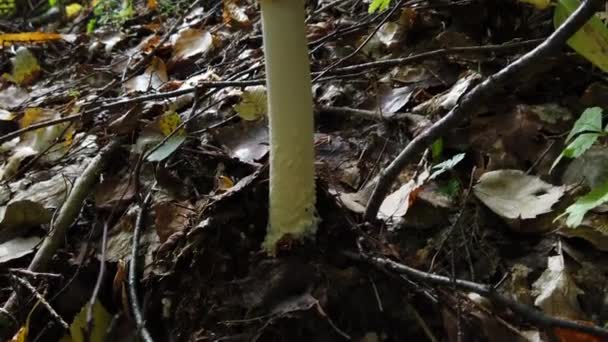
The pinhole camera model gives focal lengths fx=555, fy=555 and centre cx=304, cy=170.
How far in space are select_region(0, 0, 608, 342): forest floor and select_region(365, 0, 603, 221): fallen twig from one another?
12 millimetres

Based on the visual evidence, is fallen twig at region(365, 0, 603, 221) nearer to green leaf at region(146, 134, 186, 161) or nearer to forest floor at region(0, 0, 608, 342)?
forest floor at region(0, 0, 608, 342)

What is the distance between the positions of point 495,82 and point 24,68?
10.6 ft

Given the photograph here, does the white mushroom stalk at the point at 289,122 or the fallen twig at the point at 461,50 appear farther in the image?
the fallen twig at the point at 461,50

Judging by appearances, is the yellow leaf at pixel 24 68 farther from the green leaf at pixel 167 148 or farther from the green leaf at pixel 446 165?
the green leaf at pixel 446 165

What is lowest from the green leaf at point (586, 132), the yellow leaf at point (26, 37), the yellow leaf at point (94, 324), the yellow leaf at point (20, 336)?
the yellow leaf at point (94, 324)

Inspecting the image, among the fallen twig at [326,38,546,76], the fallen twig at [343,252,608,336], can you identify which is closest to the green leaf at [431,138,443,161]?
the fallen twig at [326,38,546,76]

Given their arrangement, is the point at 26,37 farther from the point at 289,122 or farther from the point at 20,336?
the point at 289,122

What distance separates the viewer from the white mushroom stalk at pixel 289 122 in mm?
1271

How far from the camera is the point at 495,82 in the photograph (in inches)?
45.8

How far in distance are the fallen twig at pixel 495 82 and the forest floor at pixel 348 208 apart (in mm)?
12

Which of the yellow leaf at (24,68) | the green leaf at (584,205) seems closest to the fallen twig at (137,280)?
the green leaf at (584,205)

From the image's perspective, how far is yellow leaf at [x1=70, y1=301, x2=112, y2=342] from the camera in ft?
4.73

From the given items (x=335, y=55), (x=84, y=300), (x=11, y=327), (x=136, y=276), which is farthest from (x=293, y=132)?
(x=335, y=55)

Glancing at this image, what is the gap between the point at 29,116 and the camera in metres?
2.46
